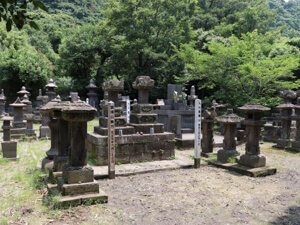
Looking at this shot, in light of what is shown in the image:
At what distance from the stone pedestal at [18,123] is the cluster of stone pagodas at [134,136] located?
5.38 m

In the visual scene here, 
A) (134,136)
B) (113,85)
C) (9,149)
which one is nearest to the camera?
(134,136)

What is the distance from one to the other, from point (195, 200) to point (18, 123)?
33.0 ft

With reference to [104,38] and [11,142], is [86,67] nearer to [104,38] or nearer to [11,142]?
[104,38]

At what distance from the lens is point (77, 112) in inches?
167

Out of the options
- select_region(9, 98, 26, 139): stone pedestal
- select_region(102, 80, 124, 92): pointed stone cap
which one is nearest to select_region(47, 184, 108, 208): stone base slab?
select_region(102, 80, 124, 92): pointed stone cap

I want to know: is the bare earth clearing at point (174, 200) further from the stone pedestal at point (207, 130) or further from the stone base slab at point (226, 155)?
the stone pedestal at point (207, 130)

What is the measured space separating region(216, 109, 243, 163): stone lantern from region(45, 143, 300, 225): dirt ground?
2.98 feet

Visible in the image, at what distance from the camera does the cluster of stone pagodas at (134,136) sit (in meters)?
6.94

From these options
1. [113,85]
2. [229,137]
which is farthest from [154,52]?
[229,137]

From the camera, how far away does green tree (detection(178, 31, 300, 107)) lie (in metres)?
12.9

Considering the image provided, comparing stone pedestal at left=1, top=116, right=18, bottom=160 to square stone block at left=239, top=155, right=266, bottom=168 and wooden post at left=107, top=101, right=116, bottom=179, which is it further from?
square stone block at left=239, top=155, right=266, bottom=168

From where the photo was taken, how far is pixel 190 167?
273 inches

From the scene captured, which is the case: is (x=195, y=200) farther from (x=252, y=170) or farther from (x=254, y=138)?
(x=254, y=138)

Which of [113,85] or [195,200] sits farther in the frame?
[113,85]
